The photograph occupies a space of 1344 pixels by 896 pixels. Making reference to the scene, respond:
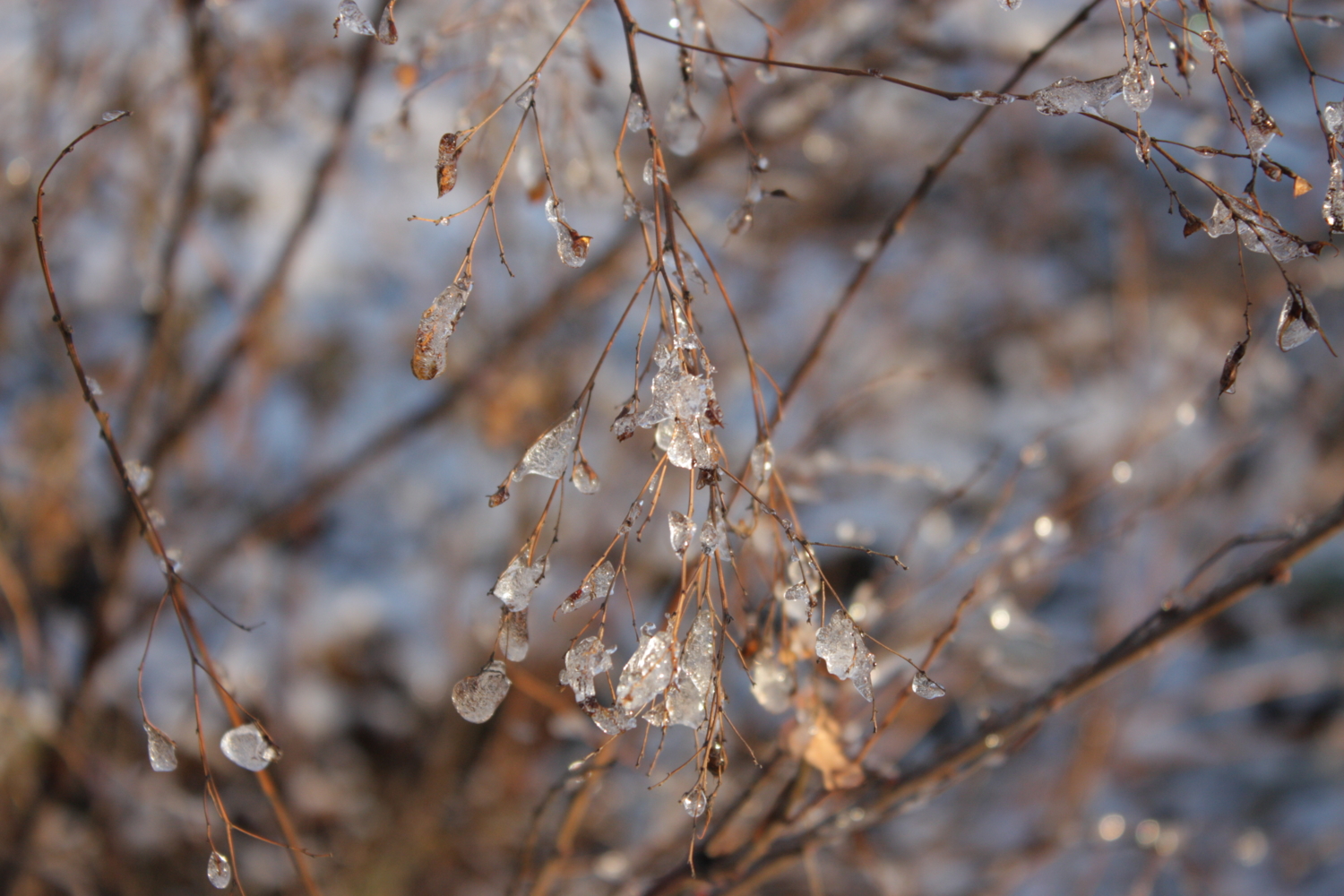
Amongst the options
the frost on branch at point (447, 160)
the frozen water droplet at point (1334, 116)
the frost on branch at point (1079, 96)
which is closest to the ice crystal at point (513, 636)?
the frost on branch at point (447, 160)

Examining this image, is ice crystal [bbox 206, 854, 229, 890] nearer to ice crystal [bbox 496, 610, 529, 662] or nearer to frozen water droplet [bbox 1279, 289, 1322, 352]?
ice crystal [bbox 496, 610, 529, 662]

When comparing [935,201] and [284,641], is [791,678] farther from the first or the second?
[935,201]

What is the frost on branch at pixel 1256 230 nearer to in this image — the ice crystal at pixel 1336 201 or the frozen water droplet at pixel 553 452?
the ice crystal at pixel 1336 201

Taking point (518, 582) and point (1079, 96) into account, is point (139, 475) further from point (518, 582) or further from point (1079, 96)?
point (1079, 96)

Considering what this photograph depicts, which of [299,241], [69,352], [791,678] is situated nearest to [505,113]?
[299,241]

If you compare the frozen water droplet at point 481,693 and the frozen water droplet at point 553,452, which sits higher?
the frozen water droplet at point 553,452
